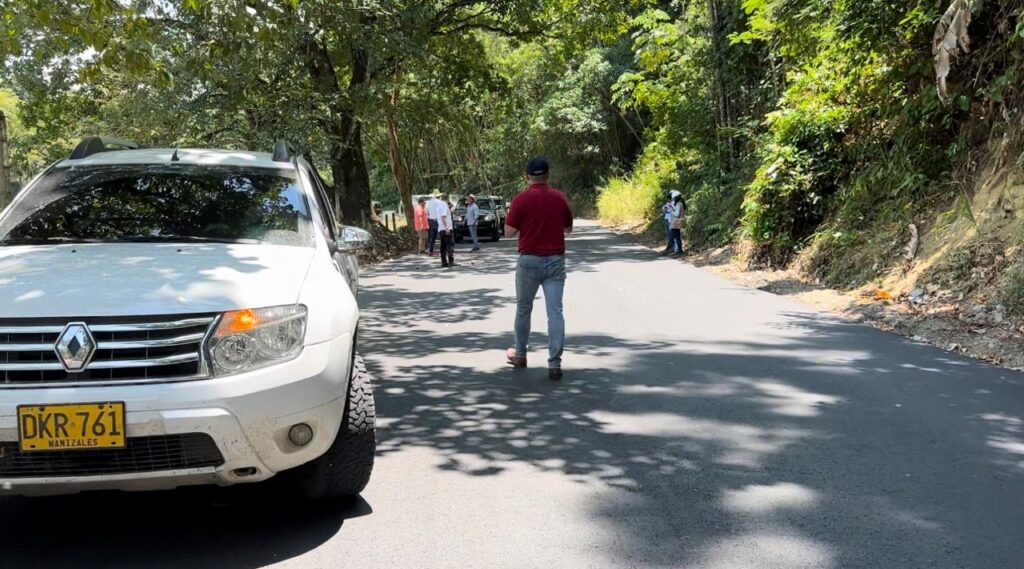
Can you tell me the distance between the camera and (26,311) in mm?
3289

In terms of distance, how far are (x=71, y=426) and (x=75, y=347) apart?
307 mm

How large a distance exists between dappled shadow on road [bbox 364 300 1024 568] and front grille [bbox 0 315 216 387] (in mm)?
1834

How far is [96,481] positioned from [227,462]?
506 mm

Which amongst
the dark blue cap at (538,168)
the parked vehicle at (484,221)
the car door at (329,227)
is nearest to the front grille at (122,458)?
the car door at (329,227)

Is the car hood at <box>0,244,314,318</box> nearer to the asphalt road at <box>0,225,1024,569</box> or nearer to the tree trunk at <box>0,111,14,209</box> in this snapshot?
the asphalt road at <box>0,225,1024,569</box>

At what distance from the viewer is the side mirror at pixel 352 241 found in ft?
16.7

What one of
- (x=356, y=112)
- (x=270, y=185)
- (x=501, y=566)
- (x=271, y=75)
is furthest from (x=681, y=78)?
(x=501, y=566)

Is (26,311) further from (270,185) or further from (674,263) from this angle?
(674,263)

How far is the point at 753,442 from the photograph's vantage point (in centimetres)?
507

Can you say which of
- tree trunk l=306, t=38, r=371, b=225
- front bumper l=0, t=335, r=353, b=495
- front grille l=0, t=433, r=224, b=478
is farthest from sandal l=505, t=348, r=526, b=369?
tree trunk l=306, t=38, r=371, b=225

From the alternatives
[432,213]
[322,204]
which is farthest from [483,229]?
[322,204]

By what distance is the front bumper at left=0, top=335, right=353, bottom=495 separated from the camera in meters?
3.24

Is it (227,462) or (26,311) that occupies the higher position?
(26,311)

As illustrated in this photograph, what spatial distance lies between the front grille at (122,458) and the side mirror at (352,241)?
1.87 metres
